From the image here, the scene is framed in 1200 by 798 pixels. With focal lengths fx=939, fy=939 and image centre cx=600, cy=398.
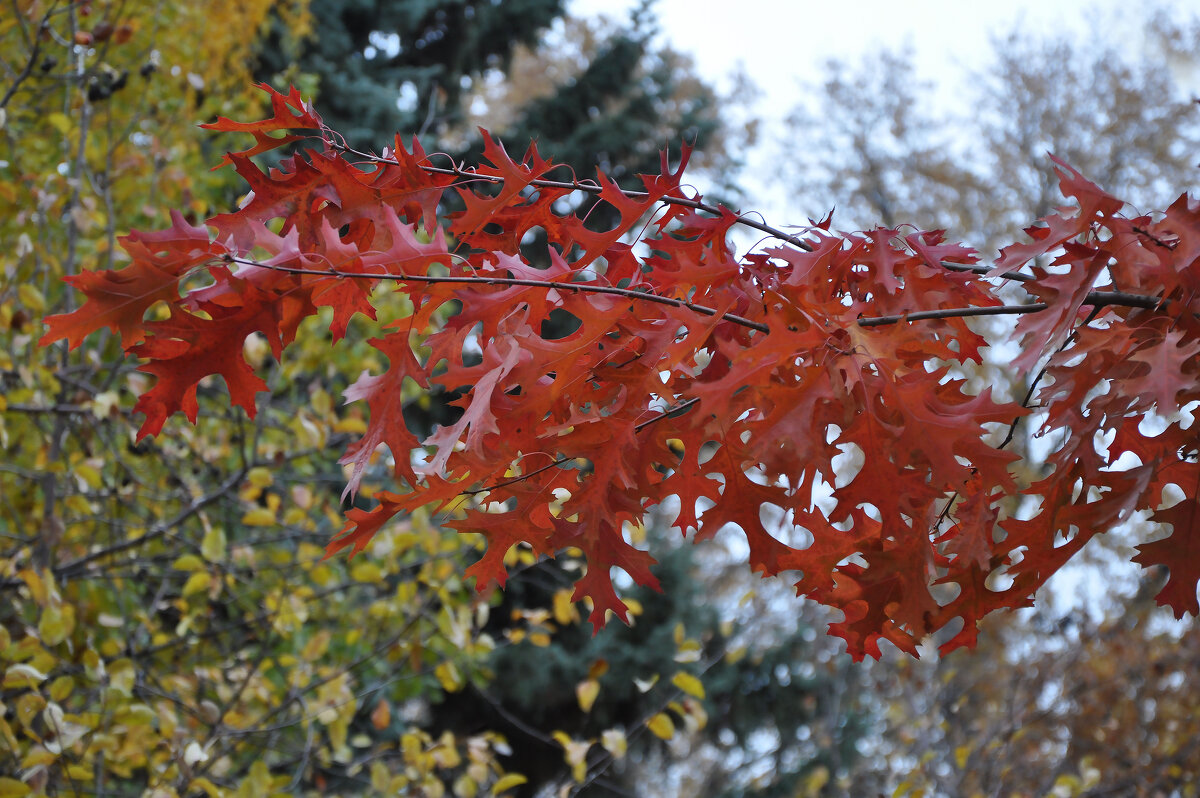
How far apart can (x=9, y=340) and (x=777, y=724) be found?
5.22 m

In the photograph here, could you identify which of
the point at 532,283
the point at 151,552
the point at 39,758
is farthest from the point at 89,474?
the point at 532,283

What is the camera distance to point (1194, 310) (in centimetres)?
94

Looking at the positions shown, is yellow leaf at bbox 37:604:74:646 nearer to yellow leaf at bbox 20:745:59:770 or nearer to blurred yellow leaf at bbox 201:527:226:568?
yellow leaf at bbox 20:745:59:770

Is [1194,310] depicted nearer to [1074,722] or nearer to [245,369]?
[245,369]

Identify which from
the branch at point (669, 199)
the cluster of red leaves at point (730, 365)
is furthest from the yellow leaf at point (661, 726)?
the branch at point (669, 199)

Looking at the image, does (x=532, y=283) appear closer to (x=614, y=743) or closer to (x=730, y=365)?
(x=730, y=365)

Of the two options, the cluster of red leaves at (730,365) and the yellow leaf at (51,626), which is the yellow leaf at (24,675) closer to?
the yellow leaf at (51,626)

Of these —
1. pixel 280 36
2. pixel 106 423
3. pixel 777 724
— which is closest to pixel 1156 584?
pixel 777 724

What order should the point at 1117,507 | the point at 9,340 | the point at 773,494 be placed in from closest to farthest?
the point at 1117,507 → the point at 773,494 → the point at 9,340

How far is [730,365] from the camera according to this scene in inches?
40.9

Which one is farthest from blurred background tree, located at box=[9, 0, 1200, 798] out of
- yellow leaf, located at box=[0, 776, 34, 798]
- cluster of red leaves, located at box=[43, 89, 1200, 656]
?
cluster of red leaves, located at box=[43, 89, 1200, 656]

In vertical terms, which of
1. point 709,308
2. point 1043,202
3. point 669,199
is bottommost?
point 709,308

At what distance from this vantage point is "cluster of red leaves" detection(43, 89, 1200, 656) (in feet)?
2.96

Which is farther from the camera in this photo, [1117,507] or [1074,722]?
[1074,722]
